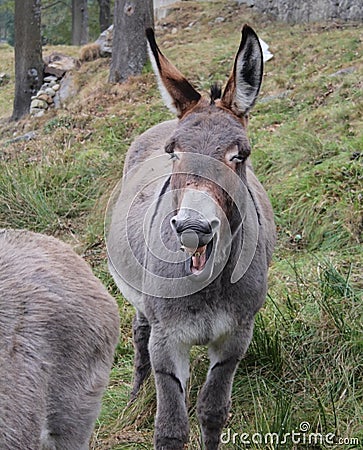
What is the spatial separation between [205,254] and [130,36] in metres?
8.31

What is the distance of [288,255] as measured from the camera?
520 cm

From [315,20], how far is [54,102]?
17.1 ft

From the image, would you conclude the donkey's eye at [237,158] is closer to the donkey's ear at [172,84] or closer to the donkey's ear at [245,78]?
the donkey's ear at [245,78]

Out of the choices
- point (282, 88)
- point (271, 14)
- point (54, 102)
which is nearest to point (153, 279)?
point (282, 88)

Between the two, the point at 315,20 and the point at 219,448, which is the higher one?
the point at 219,448

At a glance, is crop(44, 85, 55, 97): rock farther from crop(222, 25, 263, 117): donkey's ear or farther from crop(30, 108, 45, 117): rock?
crop(222, 25, 263, 117): donkey's ear

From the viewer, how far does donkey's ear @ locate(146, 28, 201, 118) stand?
3.11 meters

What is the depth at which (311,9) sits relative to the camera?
13.0 metres

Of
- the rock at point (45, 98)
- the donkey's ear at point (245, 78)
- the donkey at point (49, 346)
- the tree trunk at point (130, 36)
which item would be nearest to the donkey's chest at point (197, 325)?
the donkey at point (49, 346)

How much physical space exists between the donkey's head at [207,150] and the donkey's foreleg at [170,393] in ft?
1.31

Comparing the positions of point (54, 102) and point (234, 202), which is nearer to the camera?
point (234, 202)

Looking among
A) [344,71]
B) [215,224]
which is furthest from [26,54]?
[215,224]

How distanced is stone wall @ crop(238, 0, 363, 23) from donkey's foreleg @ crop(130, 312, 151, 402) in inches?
382

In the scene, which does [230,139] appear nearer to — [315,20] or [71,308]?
[71,308]
